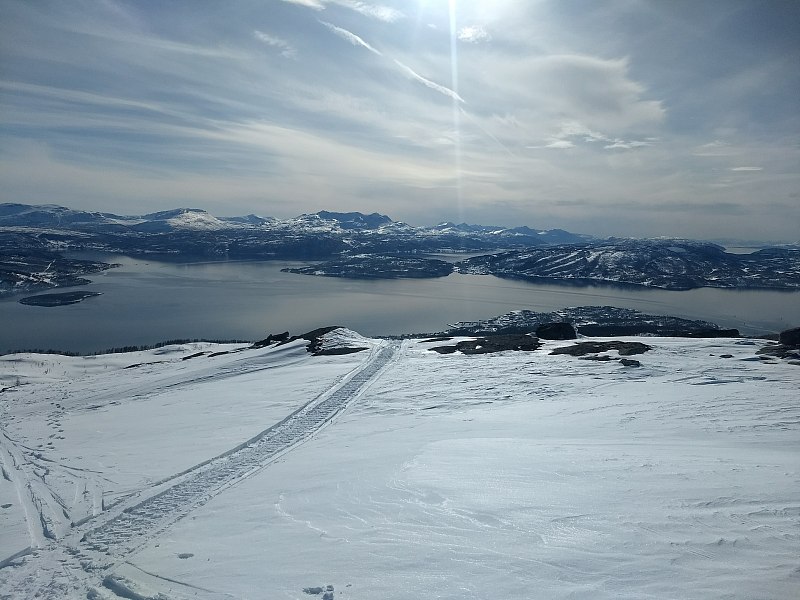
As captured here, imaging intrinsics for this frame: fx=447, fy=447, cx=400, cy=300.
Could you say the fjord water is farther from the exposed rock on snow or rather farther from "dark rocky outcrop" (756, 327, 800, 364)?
"dark rocky outcrop" (756, 327, 800, 364)

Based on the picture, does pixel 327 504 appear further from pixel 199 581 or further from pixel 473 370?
pixel 473 370

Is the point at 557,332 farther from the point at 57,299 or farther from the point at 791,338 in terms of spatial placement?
the point at 57,299

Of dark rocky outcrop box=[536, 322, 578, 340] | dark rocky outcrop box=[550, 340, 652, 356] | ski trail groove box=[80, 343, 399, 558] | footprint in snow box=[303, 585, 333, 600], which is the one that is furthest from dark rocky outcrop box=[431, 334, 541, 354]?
footprint in snow box=[303, 585, 333, 600]

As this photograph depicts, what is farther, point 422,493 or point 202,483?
point 202,483

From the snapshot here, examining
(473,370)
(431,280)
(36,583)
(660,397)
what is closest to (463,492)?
(36,583)

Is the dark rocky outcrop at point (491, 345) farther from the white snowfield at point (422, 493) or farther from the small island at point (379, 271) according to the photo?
the small island at point (379, 271)

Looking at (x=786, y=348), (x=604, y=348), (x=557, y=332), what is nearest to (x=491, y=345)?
(x=604, y=348)
